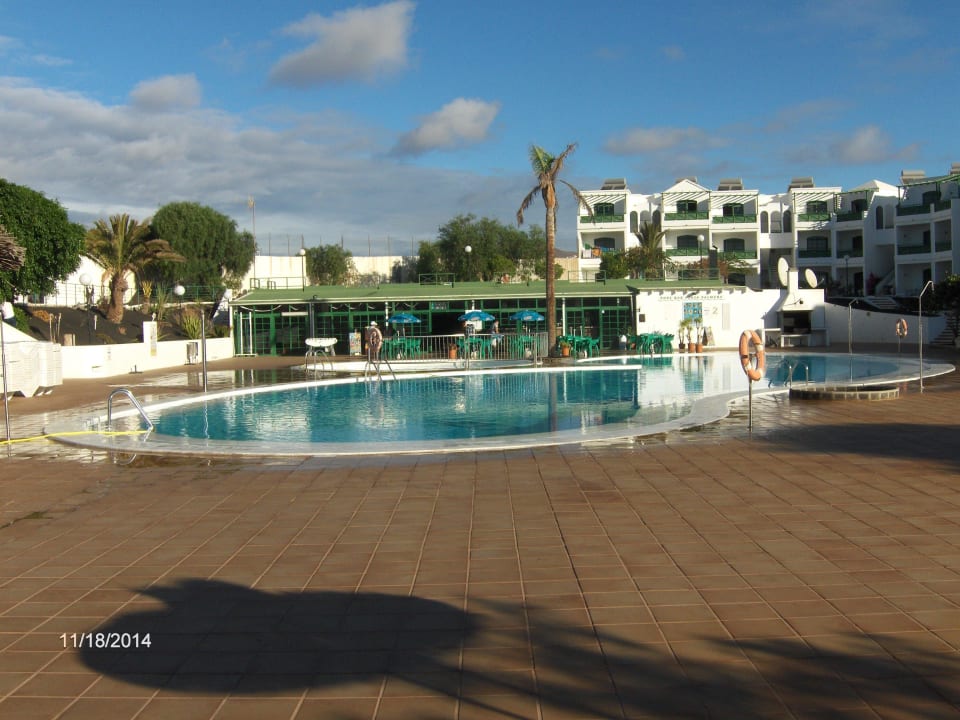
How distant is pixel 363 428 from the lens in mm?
12281

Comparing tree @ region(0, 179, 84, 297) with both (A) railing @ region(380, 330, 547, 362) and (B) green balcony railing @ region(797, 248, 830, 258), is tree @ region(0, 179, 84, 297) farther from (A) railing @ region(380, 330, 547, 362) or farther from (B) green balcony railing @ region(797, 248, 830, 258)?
(B) green balcony railing @ region(797, 248, 830, 258)

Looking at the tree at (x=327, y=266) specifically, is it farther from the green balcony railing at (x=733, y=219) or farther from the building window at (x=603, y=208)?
the green balcony railing at (x=733, y=219)

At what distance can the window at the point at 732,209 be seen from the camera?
158 ft

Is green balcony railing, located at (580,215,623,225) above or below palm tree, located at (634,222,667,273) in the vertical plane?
above

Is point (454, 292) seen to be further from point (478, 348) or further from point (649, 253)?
point (649, 253)

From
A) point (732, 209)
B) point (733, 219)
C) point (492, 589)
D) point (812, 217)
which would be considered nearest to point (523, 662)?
point (492, 589)

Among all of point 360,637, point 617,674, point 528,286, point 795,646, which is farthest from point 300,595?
point 528,286

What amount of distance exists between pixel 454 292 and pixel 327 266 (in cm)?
2033

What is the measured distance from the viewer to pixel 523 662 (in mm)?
3441

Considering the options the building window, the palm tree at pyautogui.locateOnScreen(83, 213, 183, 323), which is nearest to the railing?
the palm tree at pyautogui.locateOnScreen(83, 213, 183, 323)

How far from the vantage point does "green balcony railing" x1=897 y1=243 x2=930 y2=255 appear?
137 feet

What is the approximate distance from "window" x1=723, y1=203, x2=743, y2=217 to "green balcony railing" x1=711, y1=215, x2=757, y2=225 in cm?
117

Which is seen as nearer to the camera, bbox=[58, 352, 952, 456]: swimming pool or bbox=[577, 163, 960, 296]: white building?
bbox=[58, 352, 952, 456]: swimming pool

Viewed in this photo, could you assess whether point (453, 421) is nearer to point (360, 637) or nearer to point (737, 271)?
point (360, 637)
